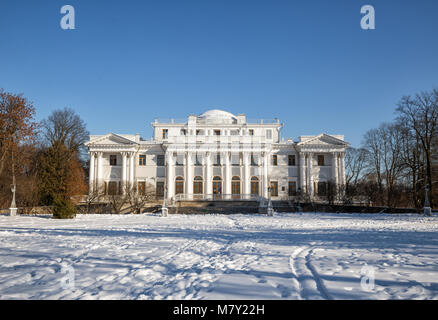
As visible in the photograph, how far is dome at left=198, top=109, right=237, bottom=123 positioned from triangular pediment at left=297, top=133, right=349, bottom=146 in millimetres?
10240

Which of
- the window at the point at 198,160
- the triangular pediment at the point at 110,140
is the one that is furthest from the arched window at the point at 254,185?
the triangular pediment at the point at 110,140

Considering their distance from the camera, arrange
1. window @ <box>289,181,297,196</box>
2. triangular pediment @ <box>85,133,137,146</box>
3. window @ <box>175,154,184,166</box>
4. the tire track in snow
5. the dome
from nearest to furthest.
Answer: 1. the tire track in snow
2. triangular pediment @ <box>85,133,137,146</box>
3. window @ <box>289,181,297,196</box>
4. window @ <box>175,154,184,166</box>
5. the dome

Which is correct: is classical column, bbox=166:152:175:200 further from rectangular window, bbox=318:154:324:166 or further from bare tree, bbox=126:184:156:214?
rectangular window, bbox=318:154:324:166

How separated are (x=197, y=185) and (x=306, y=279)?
31275 mm

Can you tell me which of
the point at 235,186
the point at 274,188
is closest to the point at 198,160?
the point at 235,186

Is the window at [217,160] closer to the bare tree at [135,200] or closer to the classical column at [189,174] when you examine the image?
the classical column at [189,174]

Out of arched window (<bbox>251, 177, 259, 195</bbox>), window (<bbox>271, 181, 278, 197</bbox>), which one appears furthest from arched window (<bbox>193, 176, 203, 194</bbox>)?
window (<bbox>271, 181, 278, 197</bbox>)

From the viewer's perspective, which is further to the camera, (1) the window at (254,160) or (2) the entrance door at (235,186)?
(1) the window at (254,160)

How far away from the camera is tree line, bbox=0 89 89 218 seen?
1997 centimetres

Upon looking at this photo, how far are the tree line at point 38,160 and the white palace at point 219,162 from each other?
4.82 metres

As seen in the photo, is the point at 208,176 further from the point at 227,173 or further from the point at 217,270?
the point at 217,270

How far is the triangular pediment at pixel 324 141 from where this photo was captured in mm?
34750

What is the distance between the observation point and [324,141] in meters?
35.2
